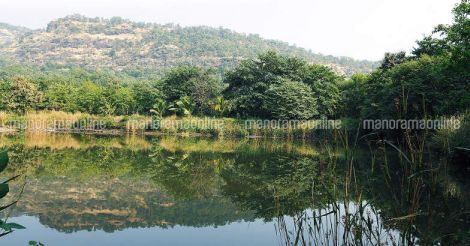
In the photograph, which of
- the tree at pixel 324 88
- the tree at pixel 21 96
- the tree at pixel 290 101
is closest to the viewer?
the tree at pixel 290 101

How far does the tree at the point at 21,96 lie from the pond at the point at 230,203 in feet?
68.5

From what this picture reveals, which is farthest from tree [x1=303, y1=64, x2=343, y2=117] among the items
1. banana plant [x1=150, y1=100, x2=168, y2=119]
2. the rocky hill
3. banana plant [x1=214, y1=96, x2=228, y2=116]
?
the rocky hill

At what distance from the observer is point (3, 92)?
107 ft

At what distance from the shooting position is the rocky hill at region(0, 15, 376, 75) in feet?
342

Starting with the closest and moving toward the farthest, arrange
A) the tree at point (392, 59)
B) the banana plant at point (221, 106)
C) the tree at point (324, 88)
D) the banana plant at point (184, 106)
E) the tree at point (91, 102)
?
the tree at point (392, 59) < the tree at point (324, 88) < the banana plant at point (221, 106) < the banana plant at point (184, 106) < the tree at point (91, 102)

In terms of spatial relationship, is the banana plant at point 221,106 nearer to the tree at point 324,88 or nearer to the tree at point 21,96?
the tree at point 324,88

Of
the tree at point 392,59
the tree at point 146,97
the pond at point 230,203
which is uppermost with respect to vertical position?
the tree at point 392,59

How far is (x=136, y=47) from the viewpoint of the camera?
118 m

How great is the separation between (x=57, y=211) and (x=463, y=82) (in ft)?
55.2

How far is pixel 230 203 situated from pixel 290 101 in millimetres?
21614

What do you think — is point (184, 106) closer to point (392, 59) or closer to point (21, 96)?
point (21, 96)

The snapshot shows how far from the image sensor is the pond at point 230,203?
3346 millimetres

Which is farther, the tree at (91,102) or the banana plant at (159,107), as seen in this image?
Answer: the tree at (91,102)

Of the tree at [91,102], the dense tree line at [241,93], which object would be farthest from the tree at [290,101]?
the tree at [91,102]
